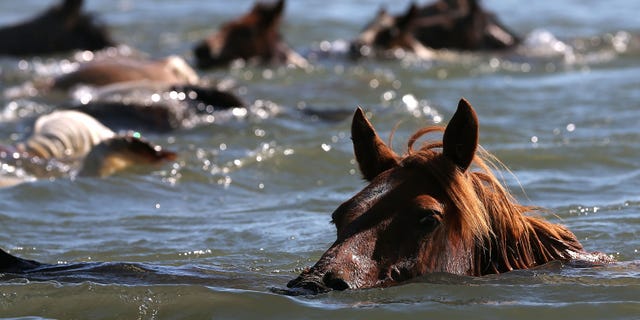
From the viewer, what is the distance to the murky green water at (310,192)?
4.68 meters

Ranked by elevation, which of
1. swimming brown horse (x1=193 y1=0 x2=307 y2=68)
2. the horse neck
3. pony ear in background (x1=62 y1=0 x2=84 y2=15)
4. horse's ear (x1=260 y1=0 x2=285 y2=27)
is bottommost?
the horse neck

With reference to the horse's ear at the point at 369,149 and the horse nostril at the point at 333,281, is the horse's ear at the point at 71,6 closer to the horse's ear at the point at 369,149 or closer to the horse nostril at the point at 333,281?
the horse's ear at the point at 369,149

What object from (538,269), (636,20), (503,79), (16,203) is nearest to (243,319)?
(538,269)

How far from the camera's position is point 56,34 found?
48.7 feet

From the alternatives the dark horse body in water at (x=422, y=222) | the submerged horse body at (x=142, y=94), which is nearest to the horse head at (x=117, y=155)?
the submerged horse body at (x=142, y=94)

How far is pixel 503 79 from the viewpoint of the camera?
1275 centimetres

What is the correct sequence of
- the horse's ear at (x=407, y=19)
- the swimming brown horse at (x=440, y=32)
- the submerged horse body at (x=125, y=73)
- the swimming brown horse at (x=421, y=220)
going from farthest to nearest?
the swimming brown horse at (x=440, y=32), the horse's ear at (x=407, y=19), the submerged horse body at (x=125, y=73), the swimming brown horse at (x=421, y=220)

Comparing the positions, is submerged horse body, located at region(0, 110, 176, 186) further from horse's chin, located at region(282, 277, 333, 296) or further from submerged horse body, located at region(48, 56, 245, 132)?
horse's chin, located at region(282, 277, 333, 296)

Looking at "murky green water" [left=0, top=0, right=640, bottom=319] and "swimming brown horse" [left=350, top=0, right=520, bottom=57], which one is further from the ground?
"swimming brown horse" [left=350, top=0, right=520, bottom=57]

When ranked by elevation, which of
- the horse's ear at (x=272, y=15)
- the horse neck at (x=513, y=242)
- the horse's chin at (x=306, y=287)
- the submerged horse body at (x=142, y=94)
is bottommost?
the horse's chin at (x=306, y=287)

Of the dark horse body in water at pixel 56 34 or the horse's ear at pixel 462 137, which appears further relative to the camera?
the dark horse body in water at pixel 56 34

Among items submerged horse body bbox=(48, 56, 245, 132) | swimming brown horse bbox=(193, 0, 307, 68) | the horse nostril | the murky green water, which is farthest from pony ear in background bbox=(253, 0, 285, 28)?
the horse nostril

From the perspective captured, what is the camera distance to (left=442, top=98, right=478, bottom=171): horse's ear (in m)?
4.36

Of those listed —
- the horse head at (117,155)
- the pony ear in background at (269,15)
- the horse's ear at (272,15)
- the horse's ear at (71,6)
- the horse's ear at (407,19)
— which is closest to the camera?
the horse head at (117,155)
